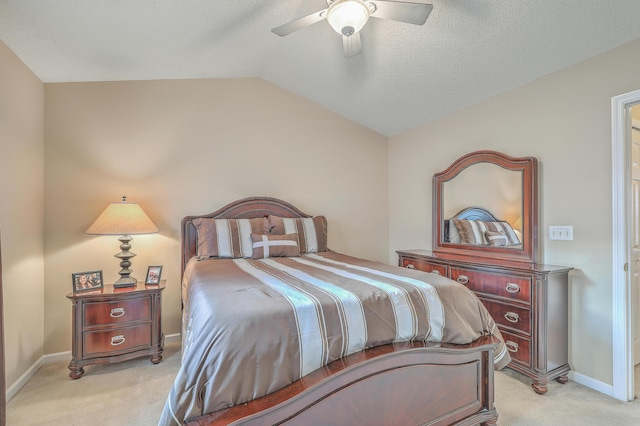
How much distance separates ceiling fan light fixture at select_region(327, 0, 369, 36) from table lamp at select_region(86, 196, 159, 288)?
6.99 feet

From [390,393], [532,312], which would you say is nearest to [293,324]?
[390,393]

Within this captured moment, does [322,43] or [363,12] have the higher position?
[322,43]

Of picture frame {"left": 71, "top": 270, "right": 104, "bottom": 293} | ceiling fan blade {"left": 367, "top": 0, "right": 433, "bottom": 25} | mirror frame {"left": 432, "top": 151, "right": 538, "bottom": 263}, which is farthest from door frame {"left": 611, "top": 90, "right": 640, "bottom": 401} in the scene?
picture frame {"left": 71, "top": 270, "right": 104, "bottom": 293}

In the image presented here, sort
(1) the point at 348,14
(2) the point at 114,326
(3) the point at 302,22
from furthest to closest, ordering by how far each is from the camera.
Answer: (2) the point at 114,326 → (3) the point at 302,22 → (1) the point at 348,14

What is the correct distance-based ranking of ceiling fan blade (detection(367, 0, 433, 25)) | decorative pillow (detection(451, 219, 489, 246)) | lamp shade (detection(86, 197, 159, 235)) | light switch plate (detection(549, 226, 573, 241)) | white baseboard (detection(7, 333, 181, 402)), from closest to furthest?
ceiling fan blade (detection(367, 0, 433, 25))
white baseboard (detection(7, 333, 181, 402))
light switch plate (detection(549, 226, 573, 241))
lamp shade (detection(86, 197, 159, 235))
decorative pillow (detection(451, 219, 489, 246))

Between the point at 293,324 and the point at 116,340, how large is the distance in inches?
76.6

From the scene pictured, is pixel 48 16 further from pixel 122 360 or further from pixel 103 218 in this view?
pixel 122 360

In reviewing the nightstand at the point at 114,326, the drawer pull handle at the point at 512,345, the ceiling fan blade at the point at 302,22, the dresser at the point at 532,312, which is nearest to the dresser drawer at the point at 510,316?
the dresser at the point at 532,312

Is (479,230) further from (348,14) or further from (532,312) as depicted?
(348,14)

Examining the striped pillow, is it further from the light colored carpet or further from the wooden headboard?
the wooden headboard

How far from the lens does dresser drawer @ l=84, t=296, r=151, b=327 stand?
2.45m

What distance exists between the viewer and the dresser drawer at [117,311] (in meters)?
2.45

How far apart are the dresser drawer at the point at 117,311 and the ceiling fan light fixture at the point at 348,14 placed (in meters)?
2.43

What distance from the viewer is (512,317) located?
241 cm
